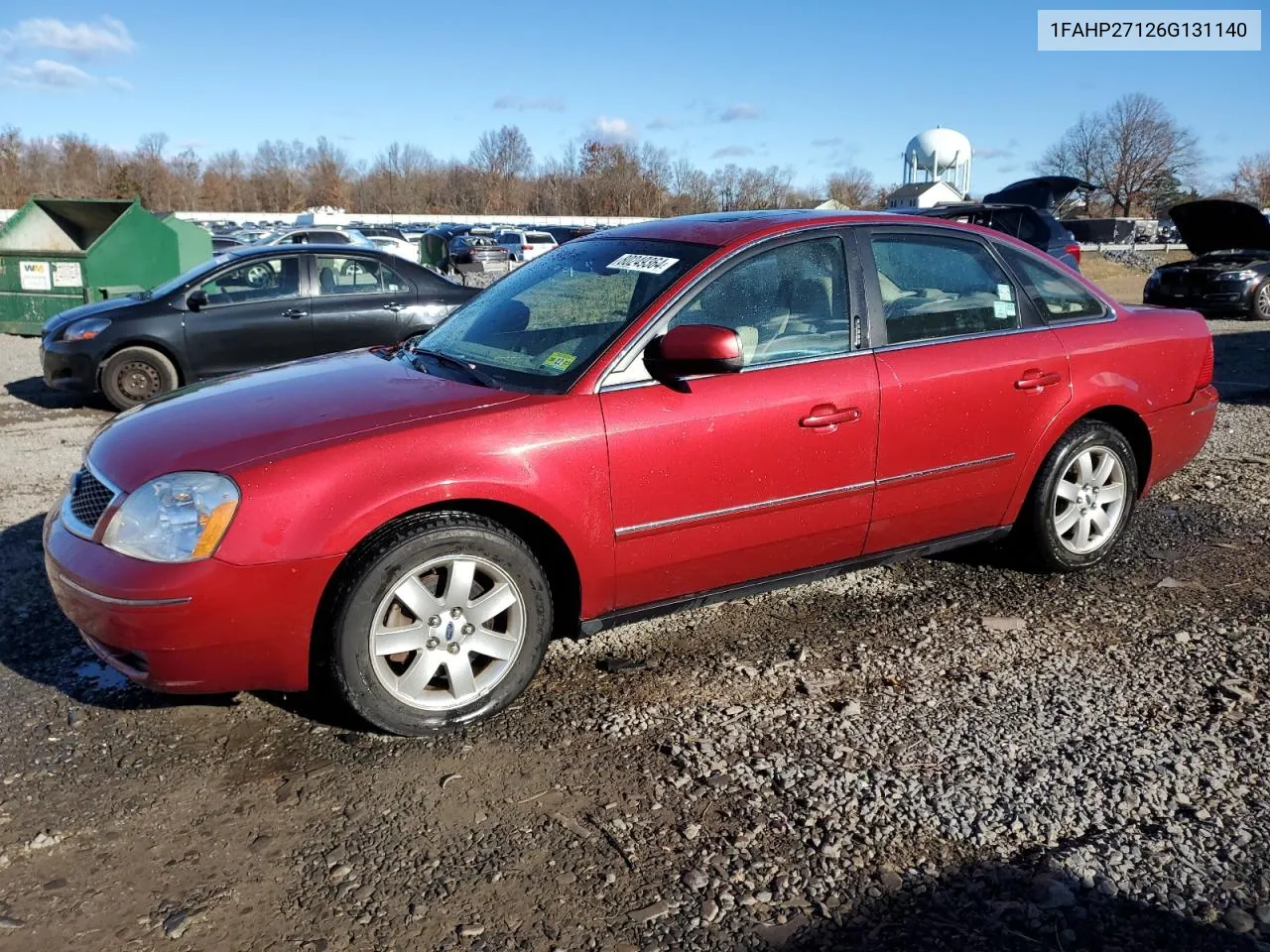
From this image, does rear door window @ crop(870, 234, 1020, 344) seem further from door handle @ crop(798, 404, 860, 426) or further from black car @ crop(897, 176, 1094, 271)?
black car @ crop(897, 176, 1094, 271)

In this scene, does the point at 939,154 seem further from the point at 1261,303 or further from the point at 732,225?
the point at 732,225

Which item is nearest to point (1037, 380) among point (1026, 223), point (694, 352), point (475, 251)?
point (694, 352)

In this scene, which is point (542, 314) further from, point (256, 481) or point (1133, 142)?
point (1133, 142)

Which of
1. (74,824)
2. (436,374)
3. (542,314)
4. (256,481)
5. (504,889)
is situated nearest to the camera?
(504,889)

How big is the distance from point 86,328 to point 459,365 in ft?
22.0

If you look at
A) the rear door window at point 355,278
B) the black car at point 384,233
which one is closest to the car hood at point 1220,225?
the rear door window at point 355,278

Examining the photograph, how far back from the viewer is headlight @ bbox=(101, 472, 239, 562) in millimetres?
3096

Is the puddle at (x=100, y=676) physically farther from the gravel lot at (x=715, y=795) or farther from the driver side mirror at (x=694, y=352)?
the driver side mirror at (x=694, y=352)

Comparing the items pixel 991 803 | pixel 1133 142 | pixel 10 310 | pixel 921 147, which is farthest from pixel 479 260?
pixel 1133 142

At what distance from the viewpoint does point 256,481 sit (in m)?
3.13

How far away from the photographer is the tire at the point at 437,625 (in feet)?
10.6

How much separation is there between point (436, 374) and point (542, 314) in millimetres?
537

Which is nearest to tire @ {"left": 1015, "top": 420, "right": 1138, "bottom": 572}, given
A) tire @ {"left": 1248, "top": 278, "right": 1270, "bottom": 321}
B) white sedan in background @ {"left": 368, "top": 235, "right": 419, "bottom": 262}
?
tire @ {"left": 1248, "top": 278, "right": 1270, "bottom": 321}

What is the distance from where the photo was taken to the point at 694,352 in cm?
349
